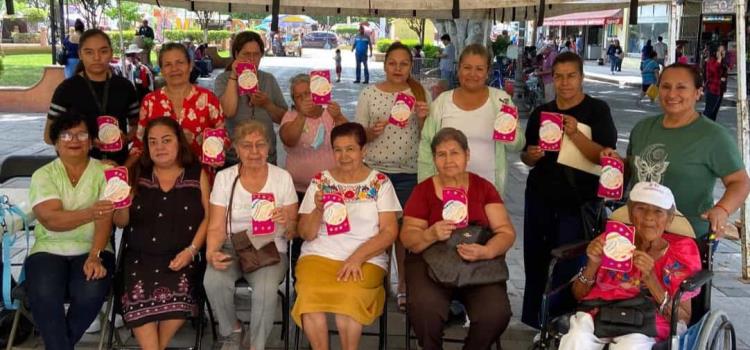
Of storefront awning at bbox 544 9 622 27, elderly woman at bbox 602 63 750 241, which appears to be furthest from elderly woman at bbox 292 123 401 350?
storefront awning at bbox 544 9 622 27

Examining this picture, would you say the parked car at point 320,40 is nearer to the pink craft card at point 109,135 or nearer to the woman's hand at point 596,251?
the pink craft card at point 109,135

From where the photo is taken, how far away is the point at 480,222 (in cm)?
345

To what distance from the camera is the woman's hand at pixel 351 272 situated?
3408 millimetres

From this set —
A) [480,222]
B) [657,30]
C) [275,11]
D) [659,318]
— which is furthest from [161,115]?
[657,30]

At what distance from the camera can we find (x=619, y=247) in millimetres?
2777

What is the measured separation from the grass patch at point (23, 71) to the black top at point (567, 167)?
1701 centimetres

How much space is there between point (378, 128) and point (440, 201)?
67 centimetres

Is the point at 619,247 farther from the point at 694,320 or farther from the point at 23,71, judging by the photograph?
the point at 23,71

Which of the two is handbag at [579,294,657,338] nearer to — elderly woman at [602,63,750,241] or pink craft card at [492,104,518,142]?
elderly woman at [602,63,750,241]

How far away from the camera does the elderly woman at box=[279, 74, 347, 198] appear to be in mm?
4020

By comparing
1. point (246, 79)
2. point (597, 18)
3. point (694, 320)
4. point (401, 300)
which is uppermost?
point (597, 18)

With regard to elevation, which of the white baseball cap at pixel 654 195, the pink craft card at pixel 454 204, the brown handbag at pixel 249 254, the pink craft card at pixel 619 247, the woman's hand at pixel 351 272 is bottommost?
the woman's hand at pixel 351 272

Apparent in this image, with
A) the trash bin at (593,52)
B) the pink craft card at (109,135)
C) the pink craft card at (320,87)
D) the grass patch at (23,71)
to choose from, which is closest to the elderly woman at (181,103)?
the pink craft card at (109,135)

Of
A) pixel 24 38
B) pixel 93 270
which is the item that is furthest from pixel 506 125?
pixel 24 38
